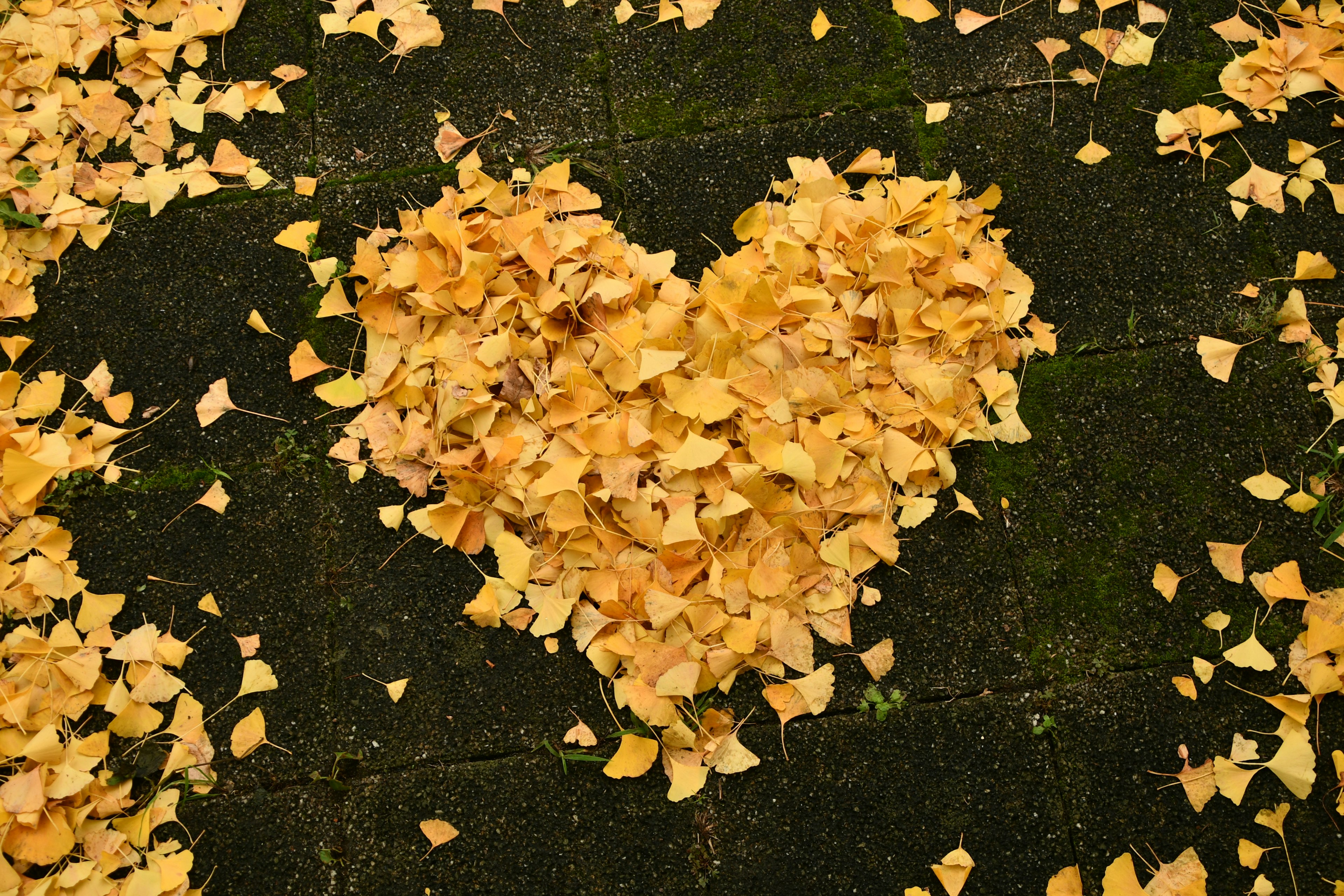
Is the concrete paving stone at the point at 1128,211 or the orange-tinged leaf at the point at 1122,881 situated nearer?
the orange-tinged leaf at the point at 1122,881

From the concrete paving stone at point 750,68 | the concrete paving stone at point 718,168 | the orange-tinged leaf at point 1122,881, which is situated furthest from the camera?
the concrete paving stone at point 750,68

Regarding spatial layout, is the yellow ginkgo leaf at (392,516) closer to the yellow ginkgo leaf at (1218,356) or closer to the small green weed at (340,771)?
the small green weed at (340,771)

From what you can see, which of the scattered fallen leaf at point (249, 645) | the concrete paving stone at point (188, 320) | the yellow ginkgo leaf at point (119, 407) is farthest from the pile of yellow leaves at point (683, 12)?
the scattered fallen leaf at point (249, 645)

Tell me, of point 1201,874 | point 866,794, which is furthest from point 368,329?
point 1201,874

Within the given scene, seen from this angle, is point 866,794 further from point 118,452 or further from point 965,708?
point 118,452

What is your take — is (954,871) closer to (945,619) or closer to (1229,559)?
(945,619)
